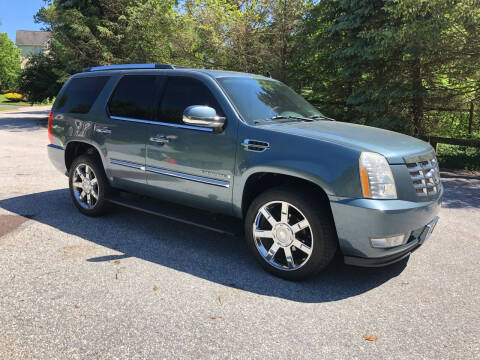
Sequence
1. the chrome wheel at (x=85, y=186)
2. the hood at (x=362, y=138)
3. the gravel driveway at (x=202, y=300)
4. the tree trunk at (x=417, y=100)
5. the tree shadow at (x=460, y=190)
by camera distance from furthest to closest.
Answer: the tree trunk at (x=417, y=100) → the tree shadow at (x=460, y=190) → the chrome wheel at (x=85, y=186) → the hood at (x=362, y=138) → the gravel driveway at (x=202, y=300)

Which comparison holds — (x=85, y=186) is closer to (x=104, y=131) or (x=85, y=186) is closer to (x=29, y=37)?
(x=104, y=131)

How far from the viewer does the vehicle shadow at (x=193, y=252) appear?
3.73m

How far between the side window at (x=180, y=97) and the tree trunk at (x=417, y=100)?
8040 mm

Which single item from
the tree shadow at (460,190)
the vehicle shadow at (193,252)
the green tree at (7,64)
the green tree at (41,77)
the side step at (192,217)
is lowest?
the tree shadow at (460,190)

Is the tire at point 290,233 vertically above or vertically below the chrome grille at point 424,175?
below

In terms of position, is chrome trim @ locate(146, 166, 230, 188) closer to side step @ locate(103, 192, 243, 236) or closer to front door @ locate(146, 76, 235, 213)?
front door @ locate(146, 76, 235, 213)

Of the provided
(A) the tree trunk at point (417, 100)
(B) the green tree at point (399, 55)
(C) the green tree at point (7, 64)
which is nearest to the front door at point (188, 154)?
(B) the green tree at point (399, 55)

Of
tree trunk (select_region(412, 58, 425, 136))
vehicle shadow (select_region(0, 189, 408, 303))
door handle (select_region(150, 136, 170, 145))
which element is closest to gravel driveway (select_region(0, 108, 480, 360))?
vehicle shadow (select_region(0, 189, 408, 303))

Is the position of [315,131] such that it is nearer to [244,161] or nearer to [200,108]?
[244,161]

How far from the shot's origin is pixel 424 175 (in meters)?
3.77

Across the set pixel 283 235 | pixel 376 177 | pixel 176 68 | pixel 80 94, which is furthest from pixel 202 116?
pixel 80 94

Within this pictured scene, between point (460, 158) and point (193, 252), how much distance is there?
9427 millimetres

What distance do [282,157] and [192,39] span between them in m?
15.3

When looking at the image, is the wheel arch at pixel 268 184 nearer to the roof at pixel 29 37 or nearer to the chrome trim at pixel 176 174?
the chrome trim at pixel 176 174
